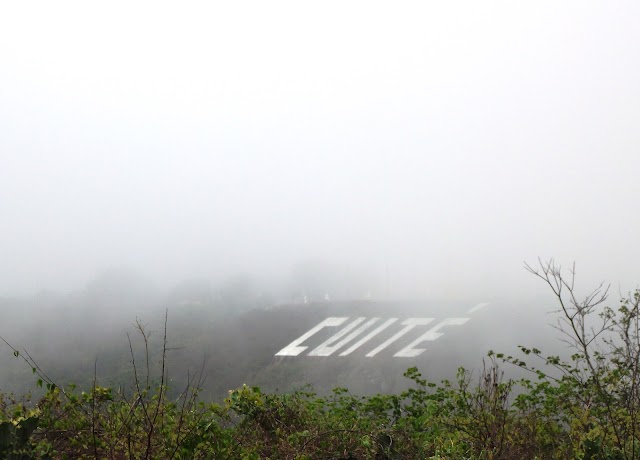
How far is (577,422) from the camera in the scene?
21.4 ft

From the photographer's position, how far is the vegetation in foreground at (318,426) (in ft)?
17.9

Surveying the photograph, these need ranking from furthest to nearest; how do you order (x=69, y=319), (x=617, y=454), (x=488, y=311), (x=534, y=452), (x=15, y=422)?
(x=69, y=319)
(x=488, y=311)
(x=534, y=452)
(x=617, y=454)
(x=15, y=422)

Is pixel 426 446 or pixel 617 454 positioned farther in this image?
pixel 426 446

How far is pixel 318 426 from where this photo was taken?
8414mm

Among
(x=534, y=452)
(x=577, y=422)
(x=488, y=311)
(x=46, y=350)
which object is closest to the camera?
(x=577, y=422)

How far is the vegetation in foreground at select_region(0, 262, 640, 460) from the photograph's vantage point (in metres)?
5.47

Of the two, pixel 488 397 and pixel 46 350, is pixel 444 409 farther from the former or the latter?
pixel 46 350

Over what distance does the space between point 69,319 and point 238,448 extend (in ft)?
322

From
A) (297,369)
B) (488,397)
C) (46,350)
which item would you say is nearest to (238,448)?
(488,397)

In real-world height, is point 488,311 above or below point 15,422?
below

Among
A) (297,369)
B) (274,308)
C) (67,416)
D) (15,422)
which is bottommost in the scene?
(297,369)

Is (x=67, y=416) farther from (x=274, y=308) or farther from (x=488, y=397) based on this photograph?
(x=274, y=308)

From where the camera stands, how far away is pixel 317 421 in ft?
30.0

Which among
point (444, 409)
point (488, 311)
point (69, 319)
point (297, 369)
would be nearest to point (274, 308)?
point (297, 369)
